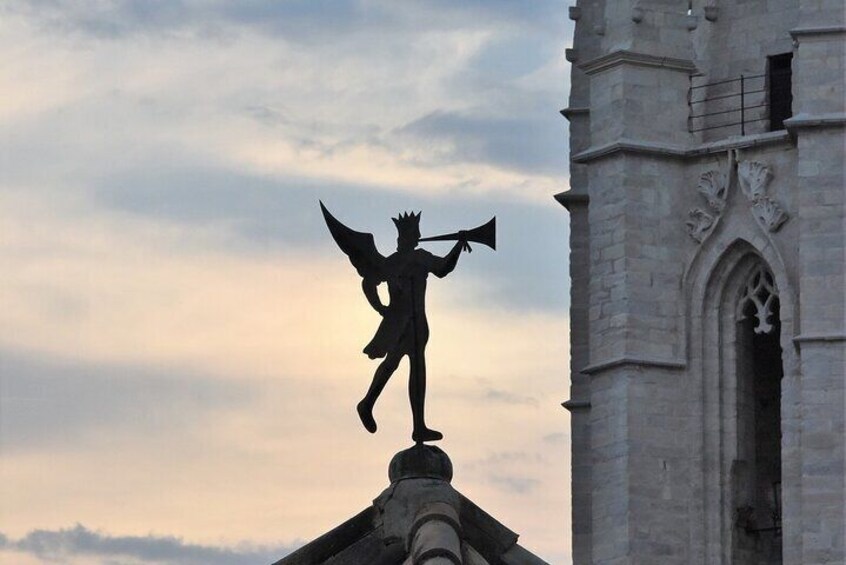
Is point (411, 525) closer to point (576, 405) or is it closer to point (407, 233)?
point (407, 233)

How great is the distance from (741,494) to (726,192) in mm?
4472

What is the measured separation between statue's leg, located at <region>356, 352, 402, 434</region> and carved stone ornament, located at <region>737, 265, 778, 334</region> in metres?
38.1

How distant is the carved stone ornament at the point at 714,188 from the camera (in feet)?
203

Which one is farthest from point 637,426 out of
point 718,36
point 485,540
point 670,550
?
point 485,540

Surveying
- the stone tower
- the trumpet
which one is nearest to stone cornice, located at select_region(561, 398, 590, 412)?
the stone tower

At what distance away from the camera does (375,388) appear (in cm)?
2352

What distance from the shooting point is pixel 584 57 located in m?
65.0

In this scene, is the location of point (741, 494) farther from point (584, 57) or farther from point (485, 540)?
point (485, 540)

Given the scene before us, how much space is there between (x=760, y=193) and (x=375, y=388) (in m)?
38.0

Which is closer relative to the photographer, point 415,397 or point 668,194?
point 415,397

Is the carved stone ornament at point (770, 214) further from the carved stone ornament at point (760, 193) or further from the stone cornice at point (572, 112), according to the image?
the stone cornice at point (572, 112)

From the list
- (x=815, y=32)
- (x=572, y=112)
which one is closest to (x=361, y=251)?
(x=815, y=32)

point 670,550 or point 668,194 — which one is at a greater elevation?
point 668,194

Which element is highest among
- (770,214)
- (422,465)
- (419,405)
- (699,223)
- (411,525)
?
(699,223)
